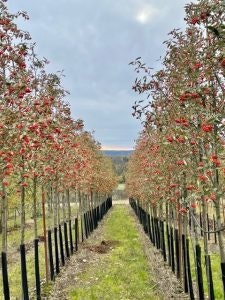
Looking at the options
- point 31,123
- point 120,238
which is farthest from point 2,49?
point 120,238

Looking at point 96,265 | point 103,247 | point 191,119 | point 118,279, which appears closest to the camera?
point 191,119

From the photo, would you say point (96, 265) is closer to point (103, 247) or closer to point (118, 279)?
point (118, 279)

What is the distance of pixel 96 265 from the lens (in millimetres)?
22750

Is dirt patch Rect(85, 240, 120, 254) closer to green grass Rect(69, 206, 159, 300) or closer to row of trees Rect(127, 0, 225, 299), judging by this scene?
green grass Rect(69, 206, 159, 300)

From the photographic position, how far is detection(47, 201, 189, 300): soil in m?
16.6

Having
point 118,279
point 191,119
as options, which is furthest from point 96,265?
point 191,119

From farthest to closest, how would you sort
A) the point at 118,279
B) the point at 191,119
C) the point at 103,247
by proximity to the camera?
the point at 103,247 < the point at 118,279 < the point at 191,119

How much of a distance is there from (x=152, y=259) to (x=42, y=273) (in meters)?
7.00

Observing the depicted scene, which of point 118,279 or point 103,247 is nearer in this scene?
point 118,279

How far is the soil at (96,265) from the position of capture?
16562 mm

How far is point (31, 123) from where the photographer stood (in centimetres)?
890

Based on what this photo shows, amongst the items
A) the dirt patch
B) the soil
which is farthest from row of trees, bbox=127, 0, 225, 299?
the dirt patch

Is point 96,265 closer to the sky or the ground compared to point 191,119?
closer to the ground

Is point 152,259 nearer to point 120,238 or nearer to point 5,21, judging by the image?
point 120,238
